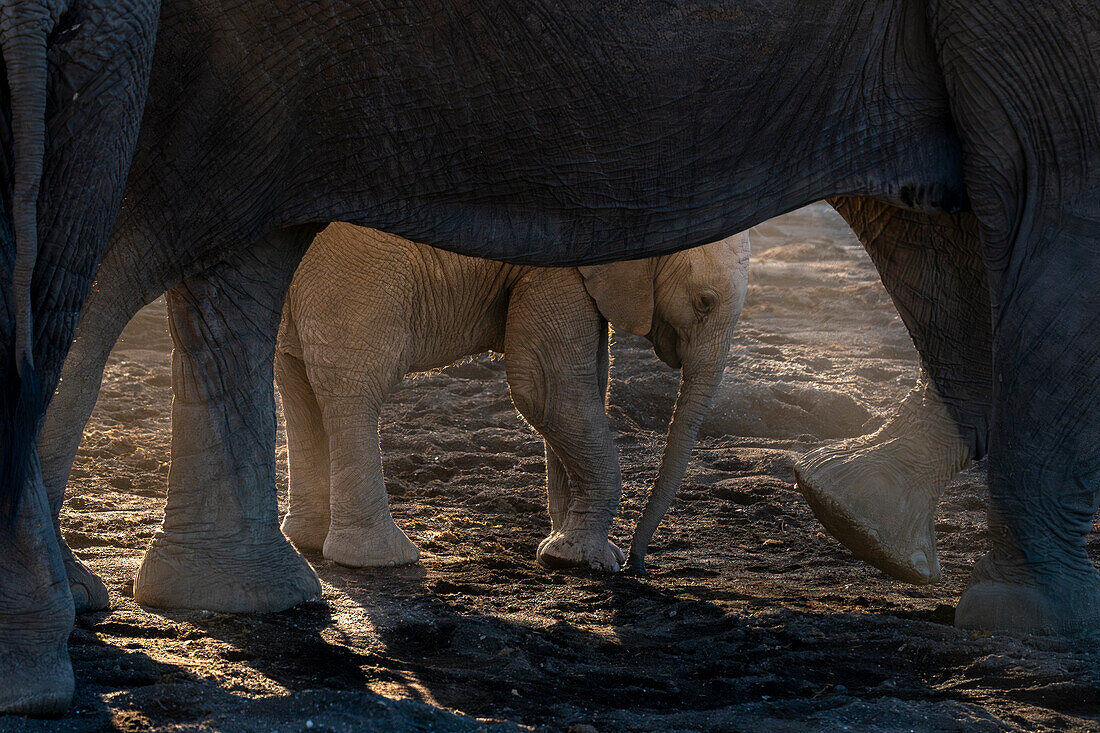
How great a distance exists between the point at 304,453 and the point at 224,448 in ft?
5.78

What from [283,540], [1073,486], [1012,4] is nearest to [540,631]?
[283,540]

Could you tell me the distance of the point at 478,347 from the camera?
5809mm

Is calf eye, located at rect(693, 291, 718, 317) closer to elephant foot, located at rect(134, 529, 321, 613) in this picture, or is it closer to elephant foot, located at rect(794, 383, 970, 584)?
elephant foot, located at rect(794, 383, 970, 584)

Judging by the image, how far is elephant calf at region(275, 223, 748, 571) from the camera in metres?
5.19

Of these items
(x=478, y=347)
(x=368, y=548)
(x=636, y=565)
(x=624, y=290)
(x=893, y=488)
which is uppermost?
(x=624, y=290)

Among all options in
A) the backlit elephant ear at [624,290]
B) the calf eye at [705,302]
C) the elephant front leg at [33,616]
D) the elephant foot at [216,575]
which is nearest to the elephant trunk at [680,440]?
the calf eye at [705,302]

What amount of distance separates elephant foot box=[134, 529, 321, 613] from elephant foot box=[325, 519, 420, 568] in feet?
3.50

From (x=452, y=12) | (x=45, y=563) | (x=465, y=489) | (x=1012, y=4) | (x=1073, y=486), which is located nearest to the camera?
(x=45, y=563)

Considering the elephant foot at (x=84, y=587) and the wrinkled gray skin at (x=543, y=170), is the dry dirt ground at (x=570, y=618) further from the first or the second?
the wrinkled gray skin at (x=543, y=170)

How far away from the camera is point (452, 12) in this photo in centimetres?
326

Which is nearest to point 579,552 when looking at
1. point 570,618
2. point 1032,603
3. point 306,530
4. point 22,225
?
point 570,618

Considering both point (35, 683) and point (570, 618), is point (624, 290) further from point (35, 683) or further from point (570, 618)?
point (35, 683)

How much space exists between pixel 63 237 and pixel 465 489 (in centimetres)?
389

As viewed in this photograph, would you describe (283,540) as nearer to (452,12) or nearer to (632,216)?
(632,216)
